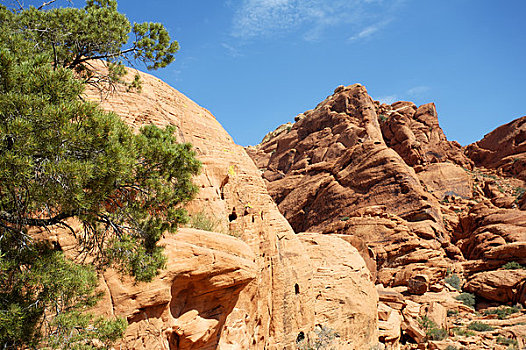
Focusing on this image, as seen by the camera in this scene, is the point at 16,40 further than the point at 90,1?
No

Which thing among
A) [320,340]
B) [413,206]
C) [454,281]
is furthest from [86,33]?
[413,206]

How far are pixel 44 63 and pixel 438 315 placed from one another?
2759cm

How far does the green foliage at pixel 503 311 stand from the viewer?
86.7 feet

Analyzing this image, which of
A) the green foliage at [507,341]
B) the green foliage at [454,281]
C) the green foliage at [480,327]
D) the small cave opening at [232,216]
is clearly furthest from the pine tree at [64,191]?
the green foliage at [454,281]

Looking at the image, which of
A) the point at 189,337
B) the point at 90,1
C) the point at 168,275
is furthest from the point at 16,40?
the point at 189,337

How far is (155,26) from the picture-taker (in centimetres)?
1054

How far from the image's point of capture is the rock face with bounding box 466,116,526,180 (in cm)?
5777

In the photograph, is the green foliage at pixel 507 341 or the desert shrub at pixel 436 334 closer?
the green foliage at pixel 507 341

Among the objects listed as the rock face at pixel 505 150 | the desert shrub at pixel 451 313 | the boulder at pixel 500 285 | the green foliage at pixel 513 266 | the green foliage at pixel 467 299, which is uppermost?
the rock face at pixel 505 150

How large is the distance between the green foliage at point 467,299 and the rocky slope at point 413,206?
22cm

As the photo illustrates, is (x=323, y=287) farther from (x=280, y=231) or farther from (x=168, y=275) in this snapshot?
(x=168, y=275)

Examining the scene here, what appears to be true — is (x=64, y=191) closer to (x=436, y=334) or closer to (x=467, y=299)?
(x=436, y=334)

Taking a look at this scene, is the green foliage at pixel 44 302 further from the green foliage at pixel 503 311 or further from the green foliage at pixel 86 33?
the green foliage at pixel 503 311

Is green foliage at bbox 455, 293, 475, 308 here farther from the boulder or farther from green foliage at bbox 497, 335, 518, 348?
green foliage at bbox 497, 335, 518, 348
